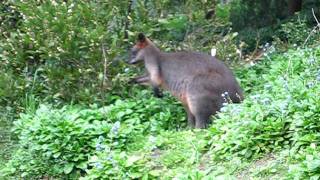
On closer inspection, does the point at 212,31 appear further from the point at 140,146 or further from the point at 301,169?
the point at 301,169

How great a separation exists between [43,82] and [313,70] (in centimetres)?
389

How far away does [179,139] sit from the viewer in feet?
→ 26.5

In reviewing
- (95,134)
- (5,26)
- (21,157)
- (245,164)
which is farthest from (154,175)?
(5,26)

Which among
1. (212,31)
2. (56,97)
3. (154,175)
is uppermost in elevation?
(212,31)

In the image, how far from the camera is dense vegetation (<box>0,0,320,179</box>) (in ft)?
22.4

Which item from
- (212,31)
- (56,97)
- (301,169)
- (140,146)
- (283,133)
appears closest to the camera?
(301,169)

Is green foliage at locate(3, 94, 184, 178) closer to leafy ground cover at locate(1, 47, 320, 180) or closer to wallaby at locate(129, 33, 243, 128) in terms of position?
leafy ground cover at locate(1, 47, 320, 180)

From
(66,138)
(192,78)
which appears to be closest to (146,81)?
(192,78)

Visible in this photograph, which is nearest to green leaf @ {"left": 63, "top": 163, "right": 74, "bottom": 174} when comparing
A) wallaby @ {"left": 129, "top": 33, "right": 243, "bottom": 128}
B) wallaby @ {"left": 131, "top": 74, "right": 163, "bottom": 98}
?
wallaby @ {"left": 129, "top": 33, "right": 243, "bottom": 128}

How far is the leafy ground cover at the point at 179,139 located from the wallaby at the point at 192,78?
0.29 meters

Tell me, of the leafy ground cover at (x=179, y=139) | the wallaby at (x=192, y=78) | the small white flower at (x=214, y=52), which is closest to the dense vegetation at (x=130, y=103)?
the leafy ground cover at (x=179, y=139)

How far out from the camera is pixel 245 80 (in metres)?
10.1

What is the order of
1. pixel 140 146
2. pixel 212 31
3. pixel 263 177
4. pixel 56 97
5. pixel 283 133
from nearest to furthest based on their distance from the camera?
A: pixel 263 177 → pixel 283 133 → pixel 140 146 → pixel 56 97 → pixel 212 31

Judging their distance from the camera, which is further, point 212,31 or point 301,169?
point 212,31
